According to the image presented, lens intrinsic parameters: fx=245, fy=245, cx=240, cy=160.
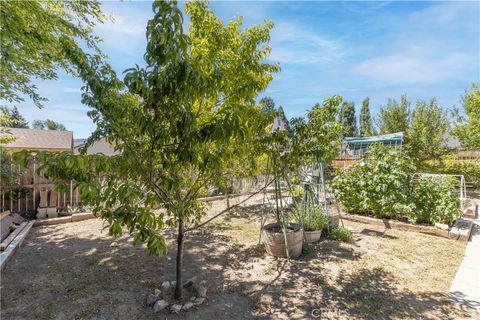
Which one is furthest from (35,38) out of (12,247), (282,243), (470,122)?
(470,122)

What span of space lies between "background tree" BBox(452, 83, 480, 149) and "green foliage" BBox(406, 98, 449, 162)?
0.62 meters

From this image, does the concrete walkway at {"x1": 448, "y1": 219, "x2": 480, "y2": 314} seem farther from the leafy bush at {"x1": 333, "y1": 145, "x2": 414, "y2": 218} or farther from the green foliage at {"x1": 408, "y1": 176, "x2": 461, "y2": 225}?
the leafy bush at {"x1": 333, "y1": 145, "x2": 414, "y2": 218}

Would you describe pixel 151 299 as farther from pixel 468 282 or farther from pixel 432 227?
pixel 432 227

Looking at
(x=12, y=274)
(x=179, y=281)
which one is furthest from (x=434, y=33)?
(x=12, y=274)

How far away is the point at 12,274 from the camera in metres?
3.30

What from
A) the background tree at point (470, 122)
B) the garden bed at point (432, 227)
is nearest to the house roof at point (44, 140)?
the garden bed at point (432, 227)

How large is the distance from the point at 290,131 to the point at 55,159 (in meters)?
2.69

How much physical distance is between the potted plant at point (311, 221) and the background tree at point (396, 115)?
13040mm

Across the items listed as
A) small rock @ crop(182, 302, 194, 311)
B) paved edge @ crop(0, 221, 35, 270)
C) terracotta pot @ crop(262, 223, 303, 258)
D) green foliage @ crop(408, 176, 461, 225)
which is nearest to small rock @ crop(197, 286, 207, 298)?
small rock @ crop(182, 302, 194, 311)

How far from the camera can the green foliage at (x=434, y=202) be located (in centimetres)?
538

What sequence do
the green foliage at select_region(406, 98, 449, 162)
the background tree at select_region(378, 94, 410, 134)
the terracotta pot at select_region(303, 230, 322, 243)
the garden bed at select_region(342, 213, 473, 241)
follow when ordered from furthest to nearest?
1. the background tree at select_region(378, 94, 410, 134)
2. the green foliage at select_region(406, 98, 449, 162)
3. the garden bed at select_region(342, 213, 473, 241)
4. the terracotta pot at select_region(303, 230, 322, 243)

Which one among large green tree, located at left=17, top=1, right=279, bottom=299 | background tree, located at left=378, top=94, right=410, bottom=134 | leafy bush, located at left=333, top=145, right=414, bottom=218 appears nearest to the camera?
large green tree, located at left=17, top=1, right=279, bottom=299

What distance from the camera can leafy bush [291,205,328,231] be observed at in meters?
4.79

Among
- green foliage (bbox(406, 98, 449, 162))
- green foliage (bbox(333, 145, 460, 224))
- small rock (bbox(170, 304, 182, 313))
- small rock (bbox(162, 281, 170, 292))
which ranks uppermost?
green foliage (bbox(406, 98, 449, 162))
